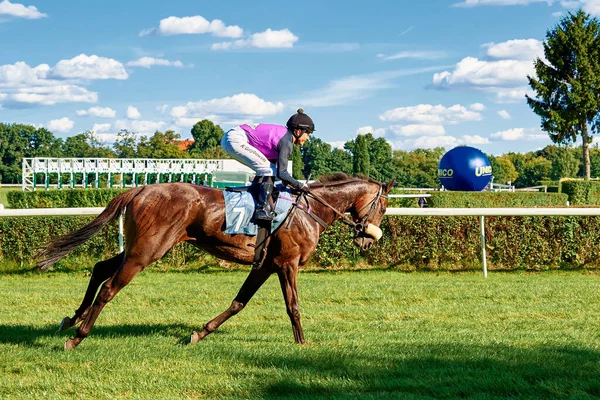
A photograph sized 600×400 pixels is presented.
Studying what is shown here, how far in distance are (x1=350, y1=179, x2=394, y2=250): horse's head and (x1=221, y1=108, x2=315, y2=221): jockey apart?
28.0 inches

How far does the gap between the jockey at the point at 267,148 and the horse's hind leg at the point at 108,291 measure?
40.8 inches

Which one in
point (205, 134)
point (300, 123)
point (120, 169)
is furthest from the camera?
point (205, 134)

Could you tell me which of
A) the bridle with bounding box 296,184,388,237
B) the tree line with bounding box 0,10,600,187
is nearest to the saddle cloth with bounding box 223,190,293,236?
the bridle with bounding box 296,184,388,237

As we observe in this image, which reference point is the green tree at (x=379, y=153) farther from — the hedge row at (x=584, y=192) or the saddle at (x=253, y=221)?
the saddle at (x=253, y=221)

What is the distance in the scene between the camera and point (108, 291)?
5395mm

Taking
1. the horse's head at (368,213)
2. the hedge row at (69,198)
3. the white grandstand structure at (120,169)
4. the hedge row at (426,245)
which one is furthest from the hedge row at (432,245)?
the white grandstand structure at (120,169)

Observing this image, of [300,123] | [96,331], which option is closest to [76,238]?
[96,331]

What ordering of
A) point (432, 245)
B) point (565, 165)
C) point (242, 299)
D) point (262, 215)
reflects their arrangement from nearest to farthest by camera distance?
1. point (262, 215)
2. point (242, 299)
3. point (432, 245)
4. point (565, 165)

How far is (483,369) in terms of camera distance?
4.67 metres

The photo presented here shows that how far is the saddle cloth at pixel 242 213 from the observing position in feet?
18.7

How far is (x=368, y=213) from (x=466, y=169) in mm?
26517

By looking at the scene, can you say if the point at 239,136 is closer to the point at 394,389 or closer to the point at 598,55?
the point at 394,389

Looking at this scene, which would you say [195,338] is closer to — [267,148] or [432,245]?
[267,148]

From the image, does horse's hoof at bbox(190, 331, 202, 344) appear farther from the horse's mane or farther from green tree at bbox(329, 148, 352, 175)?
green tree at bbox(329, 148, 352, 175)
